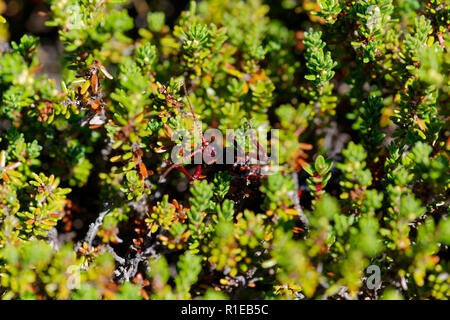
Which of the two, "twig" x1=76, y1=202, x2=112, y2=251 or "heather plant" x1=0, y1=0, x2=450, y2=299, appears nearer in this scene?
"heather plant" x1=0, y1=0, x2=450, y2=299

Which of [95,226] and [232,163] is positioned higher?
[232,163]

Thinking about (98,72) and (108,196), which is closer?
(98,72)

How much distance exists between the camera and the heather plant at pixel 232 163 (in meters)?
1.62

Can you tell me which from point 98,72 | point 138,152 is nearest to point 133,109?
point 138,152

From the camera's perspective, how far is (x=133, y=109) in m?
1.63

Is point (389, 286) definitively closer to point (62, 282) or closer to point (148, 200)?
point (148, 200)

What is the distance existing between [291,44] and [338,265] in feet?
5.09

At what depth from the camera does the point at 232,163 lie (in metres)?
1.97

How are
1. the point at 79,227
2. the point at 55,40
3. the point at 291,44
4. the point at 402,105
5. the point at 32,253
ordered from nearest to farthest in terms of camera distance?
the point at 32,253, the point at 402,105, the point at 79,227, the point at 291,44, the point at 55,40

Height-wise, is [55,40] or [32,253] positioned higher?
[55,40]

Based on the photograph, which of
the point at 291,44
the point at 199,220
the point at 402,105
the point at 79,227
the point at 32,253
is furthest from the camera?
the point at 291,44

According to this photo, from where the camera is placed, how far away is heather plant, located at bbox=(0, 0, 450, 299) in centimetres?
162

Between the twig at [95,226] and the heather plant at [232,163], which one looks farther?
the twig at [95,226]
